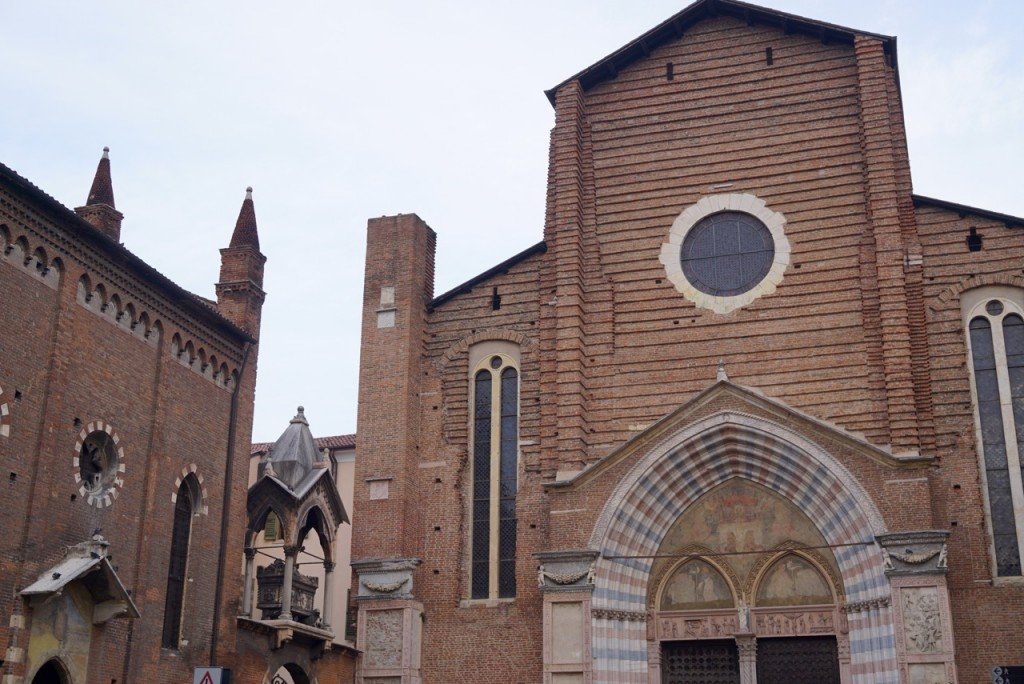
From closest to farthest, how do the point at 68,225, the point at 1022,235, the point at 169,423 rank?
the point at 68,225 < the point at 169,423 < the point at 1022,235

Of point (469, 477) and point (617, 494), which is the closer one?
point (617, 494)

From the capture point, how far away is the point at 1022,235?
2184 centimetres

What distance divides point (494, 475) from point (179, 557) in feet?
20.3

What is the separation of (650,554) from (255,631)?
23.4ft

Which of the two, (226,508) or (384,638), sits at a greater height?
(226,508)

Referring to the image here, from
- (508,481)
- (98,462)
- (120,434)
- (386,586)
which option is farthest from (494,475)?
(98,462)

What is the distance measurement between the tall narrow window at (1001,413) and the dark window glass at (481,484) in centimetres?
893

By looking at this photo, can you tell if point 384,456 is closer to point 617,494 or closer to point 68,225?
point 617,494

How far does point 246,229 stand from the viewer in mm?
23656

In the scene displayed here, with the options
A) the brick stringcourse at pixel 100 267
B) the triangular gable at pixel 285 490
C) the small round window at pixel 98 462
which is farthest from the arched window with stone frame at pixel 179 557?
the brick stringcourse at pixel 100 267

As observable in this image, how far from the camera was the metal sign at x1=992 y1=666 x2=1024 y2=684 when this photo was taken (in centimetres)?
1939

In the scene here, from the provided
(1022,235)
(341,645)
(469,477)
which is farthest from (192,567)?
(1022,235)

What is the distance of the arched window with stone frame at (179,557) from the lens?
2009cm

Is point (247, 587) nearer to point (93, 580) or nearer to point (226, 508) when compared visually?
point (226, 508)
